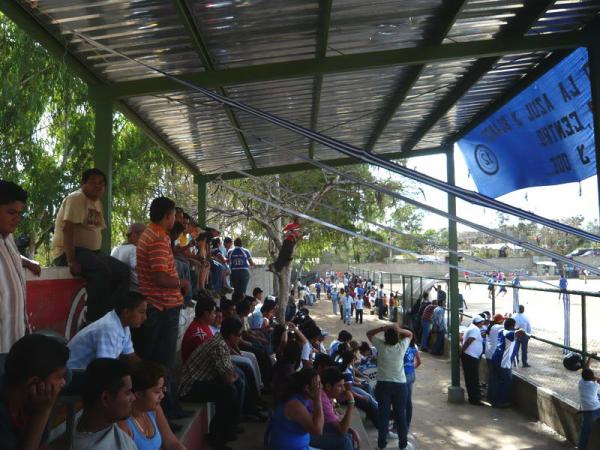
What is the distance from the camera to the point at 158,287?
4316 mm

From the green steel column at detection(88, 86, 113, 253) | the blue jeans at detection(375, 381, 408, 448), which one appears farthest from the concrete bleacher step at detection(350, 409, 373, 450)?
the green steel column at detection(88, 86, 113, 253)

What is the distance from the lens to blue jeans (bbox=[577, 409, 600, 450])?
7770 mm

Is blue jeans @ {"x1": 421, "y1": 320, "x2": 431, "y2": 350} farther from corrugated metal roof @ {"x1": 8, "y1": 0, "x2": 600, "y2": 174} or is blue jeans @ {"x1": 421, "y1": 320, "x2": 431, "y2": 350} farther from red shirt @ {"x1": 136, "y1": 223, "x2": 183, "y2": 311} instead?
red shirt @ {"x1": 136, "y1": 223, "x2": 183, "y2": 311}

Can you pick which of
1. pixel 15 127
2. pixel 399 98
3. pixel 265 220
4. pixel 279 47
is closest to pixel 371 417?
pixel 399 98

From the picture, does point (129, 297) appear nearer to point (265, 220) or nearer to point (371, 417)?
point (371, 417)

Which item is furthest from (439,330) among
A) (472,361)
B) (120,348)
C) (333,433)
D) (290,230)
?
(120,348)

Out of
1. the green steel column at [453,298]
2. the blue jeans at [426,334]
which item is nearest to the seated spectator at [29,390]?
the green steel column at [453,298]

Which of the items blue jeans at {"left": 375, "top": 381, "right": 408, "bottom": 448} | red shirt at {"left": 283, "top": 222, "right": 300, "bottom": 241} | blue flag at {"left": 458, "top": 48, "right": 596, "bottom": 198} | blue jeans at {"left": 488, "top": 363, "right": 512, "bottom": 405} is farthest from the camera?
red shirt at {"left": 283, "top": 222, "right": 300, "bottom": 241}

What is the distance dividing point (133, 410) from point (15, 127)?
10430 mm

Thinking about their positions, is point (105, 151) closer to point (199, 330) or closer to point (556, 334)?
point (199, 330)

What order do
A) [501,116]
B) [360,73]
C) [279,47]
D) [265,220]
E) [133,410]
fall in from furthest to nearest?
[265,220] < [501,116] < [360,73] < [279,47] < [133,410]

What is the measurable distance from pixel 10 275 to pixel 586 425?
7435mm

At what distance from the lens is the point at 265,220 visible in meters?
19.6

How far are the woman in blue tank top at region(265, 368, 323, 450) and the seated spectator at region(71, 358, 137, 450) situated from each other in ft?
6.42
